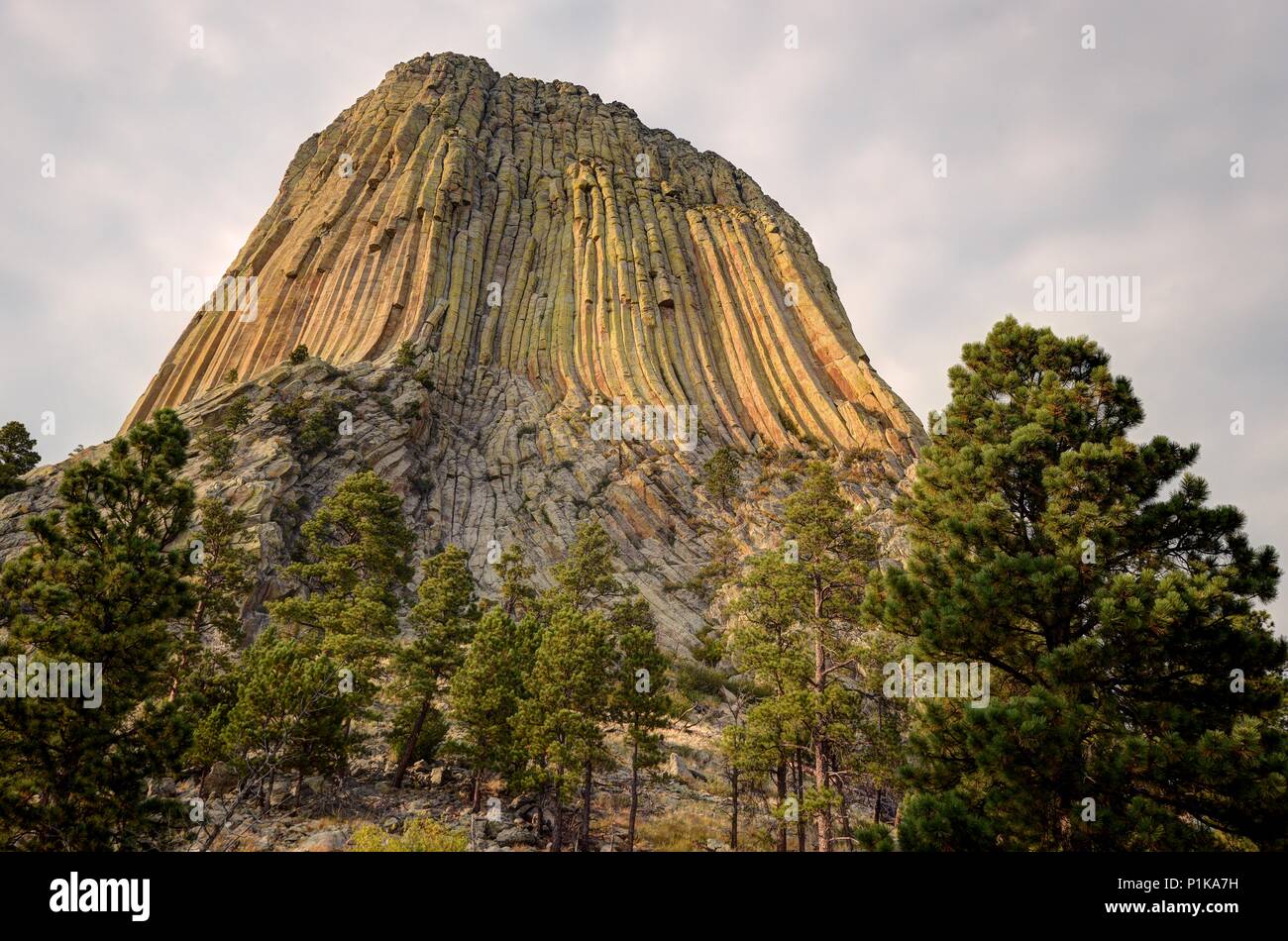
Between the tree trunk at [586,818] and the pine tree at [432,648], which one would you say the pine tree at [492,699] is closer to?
the pine tree at [432,648]

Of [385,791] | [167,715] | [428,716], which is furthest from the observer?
[428,716]

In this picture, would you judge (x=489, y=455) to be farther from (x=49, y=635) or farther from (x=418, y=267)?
(x=49, y=635)

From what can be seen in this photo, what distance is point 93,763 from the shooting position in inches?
459

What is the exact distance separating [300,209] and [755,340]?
59.3 meters

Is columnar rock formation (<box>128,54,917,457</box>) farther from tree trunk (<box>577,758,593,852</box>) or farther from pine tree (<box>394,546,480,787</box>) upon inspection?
tree trunk (<box>577,758,593,852</box>)

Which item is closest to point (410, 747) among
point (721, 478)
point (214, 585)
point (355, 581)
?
point (355, 581)

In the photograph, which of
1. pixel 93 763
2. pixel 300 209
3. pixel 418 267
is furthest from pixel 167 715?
pixel 300 209

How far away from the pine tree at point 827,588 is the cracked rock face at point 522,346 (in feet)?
72.6

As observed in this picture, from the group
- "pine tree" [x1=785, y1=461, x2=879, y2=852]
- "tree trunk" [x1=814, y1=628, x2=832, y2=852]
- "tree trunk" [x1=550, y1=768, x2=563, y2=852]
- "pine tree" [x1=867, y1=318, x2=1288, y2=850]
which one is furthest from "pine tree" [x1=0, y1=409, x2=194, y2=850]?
"pine tree" [x1=785, y1=461, x2=879, y2=852]

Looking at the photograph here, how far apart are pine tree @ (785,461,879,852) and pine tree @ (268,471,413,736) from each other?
15854mm

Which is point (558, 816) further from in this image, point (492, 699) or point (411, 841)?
point (411, 841)

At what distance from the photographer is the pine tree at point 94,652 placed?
37.2 ft

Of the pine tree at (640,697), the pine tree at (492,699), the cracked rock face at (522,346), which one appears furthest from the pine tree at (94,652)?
the cracked rock face at (522,346)

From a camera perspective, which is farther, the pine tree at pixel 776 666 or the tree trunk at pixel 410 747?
the tree trunk at pixel 410 747
